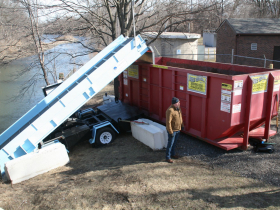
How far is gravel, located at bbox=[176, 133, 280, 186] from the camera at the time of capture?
5188 mm

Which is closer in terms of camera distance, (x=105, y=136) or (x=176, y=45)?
(x=105, y=136)

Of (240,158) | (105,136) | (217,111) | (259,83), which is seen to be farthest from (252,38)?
(105,136)

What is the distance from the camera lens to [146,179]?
5.15 meters

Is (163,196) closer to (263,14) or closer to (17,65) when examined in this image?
(17,65)

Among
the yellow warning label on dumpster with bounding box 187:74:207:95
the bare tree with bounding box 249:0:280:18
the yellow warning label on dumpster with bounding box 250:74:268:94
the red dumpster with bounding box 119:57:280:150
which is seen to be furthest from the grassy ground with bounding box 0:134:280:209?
the bare tree with bounding box 249:0:280:18

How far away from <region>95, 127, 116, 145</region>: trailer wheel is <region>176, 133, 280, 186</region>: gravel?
2.07m

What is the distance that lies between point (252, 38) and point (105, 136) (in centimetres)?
1902

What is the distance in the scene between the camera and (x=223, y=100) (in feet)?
19.6

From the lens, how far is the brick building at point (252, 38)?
20650 mm

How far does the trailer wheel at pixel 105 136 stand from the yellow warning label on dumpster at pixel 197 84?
2693mm

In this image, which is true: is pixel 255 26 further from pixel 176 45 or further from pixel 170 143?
pixel 170 143

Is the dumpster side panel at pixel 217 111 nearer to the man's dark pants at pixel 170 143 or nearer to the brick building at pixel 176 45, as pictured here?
the man's dark pants at pixel 170 143

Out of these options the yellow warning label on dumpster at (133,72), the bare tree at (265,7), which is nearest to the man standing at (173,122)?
the yellow warning label on dumpster at (133,72)

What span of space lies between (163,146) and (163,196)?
7.54 feet
